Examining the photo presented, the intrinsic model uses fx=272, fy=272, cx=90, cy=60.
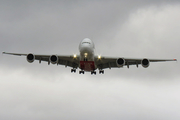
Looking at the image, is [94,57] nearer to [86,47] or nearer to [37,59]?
[86,47]

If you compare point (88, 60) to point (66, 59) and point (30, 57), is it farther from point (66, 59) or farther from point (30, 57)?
point (30, 57)

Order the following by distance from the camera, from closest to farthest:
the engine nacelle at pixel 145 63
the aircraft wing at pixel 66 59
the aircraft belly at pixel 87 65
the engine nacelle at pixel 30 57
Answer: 1. the engine nacelle at pixel 30 57
2. the aircraft belly at pixel 87 65
3. the engine nacelle at pixel 145 63
4. the aircraft wing at pixel 66 59

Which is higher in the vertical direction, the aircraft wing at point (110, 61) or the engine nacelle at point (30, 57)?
the engine nacelle at point (30, 57)

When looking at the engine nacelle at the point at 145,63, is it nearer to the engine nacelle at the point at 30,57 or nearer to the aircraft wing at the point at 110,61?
the aircraft wing at the point at 110,61

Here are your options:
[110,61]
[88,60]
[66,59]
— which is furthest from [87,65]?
[110,61]

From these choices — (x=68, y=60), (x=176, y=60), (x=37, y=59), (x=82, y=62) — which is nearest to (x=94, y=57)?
(x=82, y=62)

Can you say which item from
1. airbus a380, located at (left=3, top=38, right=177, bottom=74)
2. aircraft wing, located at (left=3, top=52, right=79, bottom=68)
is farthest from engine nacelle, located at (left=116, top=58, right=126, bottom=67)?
aircraft wing, located at (left=3, top=52, right=79, bottom=68)

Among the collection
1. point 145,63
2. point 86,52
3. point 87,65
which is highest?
point 86,52

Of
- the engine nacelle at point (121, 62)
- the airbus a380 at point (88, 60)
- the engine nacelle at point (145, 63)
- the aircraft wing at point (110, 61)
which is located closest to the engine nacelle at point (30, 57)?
the airbus a380 at point (88, 60)

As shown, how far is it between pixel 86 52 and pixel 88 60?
6.63 ft

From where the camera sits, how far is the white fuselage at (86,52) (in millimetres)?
42125

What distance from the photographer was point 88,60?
43.9m

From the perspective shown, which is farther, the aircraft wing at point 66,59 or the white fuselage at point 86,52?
the aircraft wing at point 66,59

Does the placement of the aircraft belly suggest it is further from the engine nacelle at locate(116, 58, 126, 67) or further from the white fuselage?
the engine nacelle at locate(116, 58, 126, 67)
